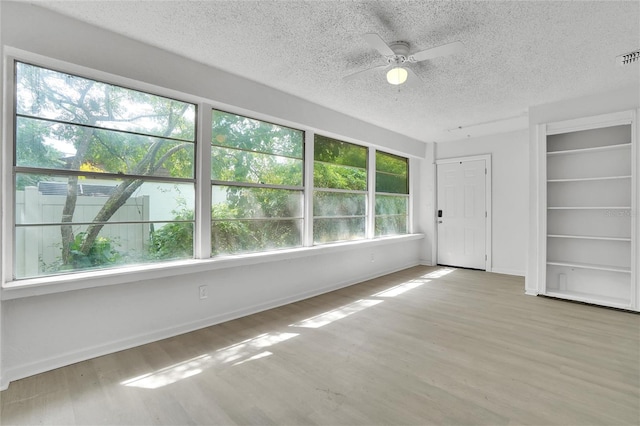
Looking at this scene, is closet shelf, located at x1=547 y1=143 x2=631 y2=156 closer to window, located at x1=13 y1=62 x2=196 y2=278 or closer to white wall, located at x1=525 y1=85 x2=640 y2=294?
white wall, located at x1=525 y1=85 x2=640 y2=294

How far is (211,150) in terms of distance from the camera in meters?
3.20

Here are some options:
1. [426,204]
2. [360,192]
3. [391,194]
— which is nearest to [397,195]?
[391,194]

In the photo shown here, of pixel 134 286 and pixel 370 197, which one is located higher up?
pixel 370 197

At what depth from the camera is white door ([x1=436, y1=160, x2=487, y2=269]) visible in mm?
5766

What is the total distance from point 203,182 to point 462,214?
199 inches

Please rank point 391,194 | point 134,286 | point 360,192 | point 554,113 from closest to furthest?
1. point 134,286
2. point 554,113
3. point 360,192
4. point 391,194

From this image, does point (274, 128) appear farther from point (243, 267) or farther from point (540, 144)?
point (540, 144)

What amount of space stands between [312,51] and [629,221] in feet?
14.1

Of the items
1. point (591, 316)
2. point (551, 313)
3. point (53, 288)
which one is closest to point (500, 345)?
point (551, 313)

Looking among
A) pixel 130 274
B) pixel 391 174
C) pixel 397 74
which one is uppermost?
pixel 397 74

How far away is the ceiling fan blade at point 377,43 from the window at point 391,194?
331 centimetres

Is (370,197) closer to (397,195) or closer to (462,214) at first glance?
(397,195)

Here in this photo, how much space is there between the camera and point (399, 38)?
247cm

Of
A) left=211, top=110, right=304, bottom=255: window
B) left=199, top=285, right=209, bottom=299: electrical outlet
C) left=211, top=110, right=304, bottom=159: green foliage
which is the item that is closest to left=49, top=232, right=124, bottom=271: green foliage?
left=199, top=285, right=209, bottom=299: electrical outlet
